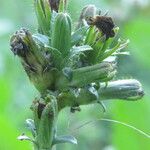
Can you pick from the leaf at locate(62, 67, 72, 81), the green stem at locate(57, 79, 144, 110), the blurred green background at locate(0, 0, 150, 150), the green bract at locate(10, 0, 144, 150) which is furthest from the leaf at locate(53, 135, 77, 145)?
the blurred green background at locate(0, 0, 150, 150)

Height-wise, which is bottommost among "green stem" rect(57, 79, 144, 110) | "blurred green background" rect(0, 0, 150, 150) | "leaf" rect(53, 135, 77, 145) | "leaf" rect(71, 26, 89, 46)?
"blurred green background" rect(0, 0, 150, 150)

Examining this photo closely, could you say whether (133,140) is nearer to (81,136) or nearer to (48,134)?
(48,134)

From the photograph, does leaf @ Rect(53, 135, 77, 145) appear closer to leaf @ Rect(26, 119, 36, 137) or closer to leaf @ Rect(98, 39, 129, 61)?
leaf @ Rect(26, 119, 36, 137)

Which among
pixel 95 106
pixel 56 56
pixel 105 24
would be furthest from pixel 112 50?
pixel 95 106

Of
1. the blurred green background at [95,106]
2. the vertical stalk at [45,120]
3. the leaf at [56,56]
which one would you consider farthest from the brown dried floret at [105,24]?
the blurred green background at [95,106]

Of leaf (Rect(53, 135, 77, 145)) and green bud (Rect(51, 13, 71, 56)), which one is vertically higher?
green bud (Rect(51, 13, 71, 56))

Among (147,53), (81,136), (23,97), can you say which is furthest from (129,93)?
(81,136)
